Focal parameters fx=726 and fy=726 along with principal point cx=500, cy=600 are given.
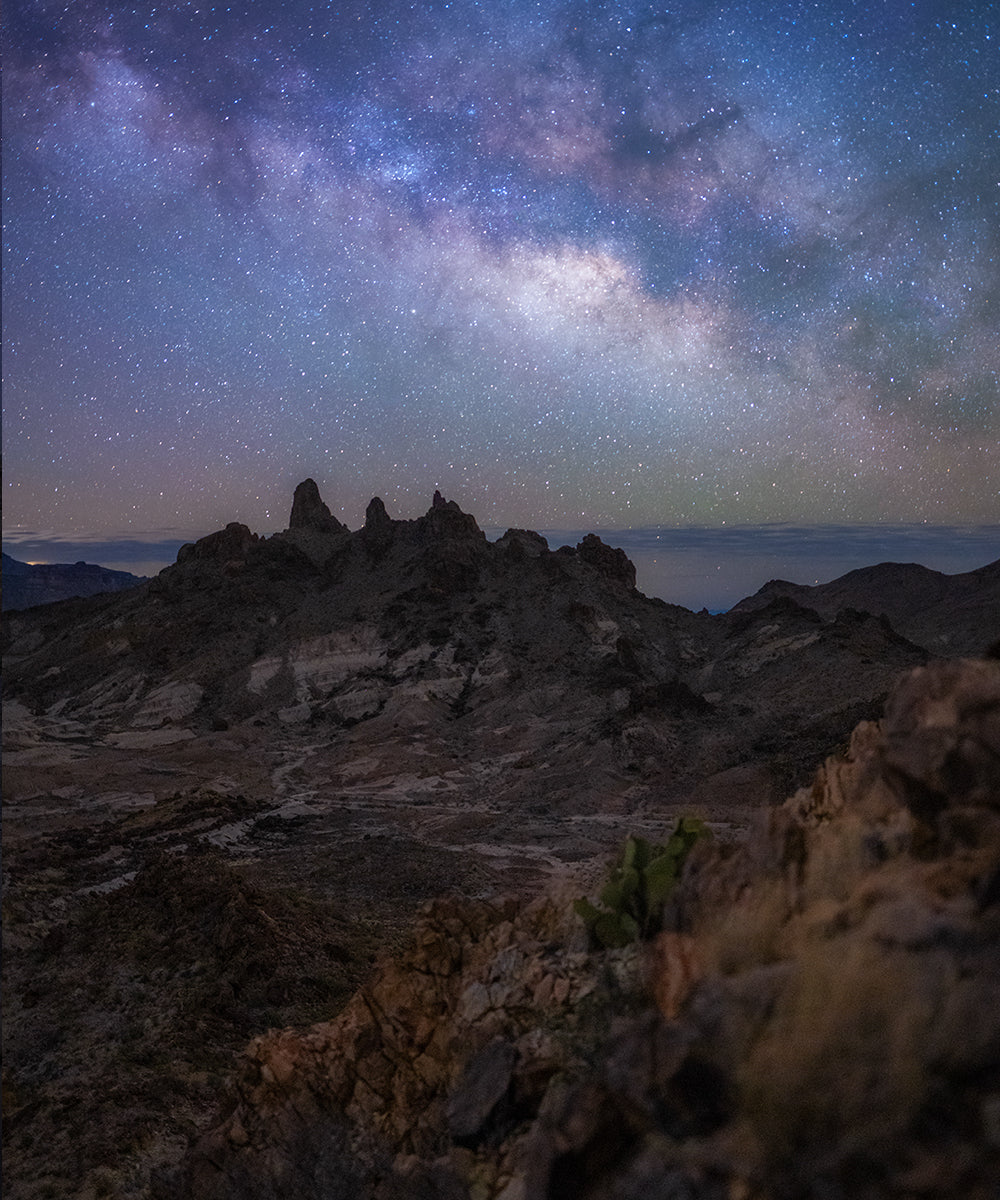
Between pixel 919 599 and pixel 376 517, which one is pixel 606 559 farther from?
pixel 919 599

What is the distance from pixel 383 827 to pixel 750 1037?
3281 cm

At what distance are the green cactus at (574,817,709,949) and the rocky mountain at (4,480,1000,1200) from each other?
22cm

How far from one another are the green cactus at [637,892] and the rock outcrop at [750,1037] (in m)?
0.22

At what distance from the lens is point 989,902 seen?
392 cm

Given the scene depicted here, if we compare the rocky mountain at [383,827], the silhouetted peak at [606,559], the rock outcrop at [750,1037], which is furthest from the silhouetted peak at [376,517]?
the rock outcrop at [750,1037]

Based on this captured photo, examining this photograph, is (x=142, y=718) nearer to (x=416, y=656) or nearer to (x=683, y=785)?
(x=416, y=656)

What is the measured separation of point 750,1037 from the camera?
3.90m

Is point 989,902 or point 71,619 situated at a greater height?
point 989,902

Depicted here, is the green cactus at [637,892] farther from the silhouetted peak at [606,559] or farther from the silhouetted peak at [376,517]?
the silhouetted peak at [376,517]

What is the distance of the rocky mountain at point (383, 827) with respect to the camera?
5.84m

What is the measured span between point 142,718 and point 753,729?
4534 cm

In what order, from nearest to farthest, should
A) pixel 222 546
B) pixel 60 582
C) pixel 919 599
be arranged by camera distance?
pixel 222 546
pixel 919 599
pixel 60 582

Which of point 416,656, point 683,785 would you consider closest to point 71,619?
point 416,656

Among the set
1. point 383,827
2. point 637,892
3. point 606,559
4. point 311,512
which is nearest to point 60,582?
point 311,512
